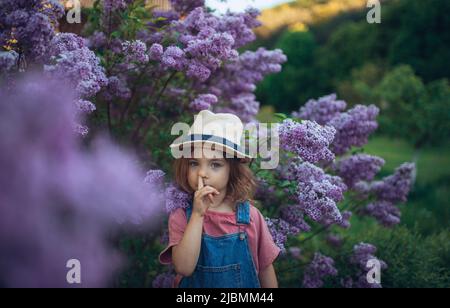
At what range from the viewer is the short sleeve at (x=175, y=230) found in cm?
259

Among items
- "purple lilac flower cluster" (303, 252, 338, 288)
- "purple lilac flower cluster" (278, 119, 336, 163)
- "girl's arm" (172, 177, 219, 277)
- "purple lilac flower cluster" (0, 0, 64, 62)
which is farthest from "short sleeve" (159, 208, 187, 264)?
"purple lilac flower cluster" (303, 252, 338, 288)

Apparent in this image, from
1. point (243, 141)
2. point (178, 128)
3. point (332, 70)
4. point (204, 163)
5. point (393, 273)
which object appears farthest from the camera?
point (332, 70)

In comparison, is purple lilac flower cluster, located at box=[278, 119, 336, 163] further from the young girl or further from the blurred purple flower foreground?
the blurred purple flower foreground

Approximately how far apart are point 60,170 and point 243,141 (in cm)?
143

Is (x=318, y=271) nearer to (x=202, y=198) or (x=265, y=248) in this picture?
(x=265, y=248)

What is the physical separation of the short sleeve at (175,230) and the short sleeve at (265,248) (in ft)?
1.51

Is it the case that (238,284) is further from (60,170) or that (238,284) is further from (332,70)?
(332,70)

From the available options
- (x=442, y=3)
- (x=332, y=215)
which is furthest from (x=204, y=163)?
(x=442, y=3)

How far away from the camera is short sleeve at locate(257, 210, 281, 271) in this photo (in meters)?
2.71

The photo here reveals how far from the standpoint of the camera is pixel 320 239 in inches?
204

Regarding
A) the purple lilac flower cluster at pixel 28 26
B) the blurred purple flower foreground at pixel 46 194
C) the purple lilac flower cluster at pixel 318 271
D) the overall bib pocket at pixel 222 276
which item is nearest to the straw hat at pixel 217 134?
the blurred purple flower foreground at pixel 46 194

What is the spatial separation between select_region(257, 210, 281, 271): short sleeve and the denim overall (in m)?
0.10

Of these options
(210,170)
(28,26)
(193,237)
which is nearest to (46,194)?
(193,237)

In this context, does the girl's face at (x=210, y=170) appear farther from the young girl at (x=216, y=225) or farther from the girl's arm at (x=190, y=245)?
the girl's arm at (x=190, y=245)
